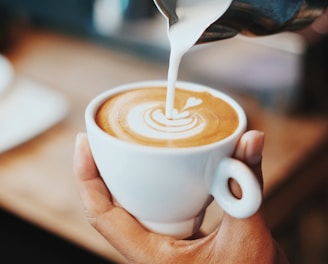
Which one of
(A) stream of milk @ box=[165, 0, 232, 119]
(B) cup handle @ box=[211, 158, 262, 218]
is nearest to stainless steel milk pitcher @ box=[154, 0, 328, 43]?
(A) stream of milk @ box=[165, 0, 232, 119]

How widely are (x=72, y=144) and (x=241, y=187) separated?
650 millimetres

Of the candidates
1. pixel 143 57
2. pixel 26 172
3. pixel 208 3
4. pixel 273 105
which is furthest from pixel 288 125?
pixel 208 3

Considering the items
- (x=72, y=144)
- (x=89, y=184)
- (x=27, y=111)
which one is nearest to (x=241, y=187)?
(x=89, y=184)

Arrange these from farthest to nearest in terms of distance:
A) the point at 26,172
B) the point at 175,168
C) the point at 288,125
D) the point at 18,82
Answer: the point at 18,82 < the point at 288,125 < the point at 26,172 < the point at 175,168

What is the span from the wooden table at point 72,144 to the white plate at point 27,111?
17mm

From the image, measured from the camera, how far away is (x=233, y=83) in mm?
1214

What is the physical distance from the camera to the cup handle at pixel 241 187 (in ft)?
1.48

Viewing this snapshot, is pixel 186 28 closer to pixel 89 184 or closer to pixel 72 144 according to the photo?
pixel 89 184

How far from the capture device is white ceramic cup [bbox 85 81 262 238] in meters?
0.46

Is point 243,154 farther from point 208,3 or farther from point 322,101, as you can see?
point 322,101

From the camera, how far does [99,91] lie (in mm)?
1242

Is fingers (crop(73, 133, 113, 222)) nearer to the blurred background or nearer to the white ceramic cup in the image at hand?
the white ceramic cup

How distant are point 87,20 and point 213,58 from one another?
327mm

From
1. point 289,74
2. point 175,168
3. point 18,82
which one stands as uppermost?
point 175,168
